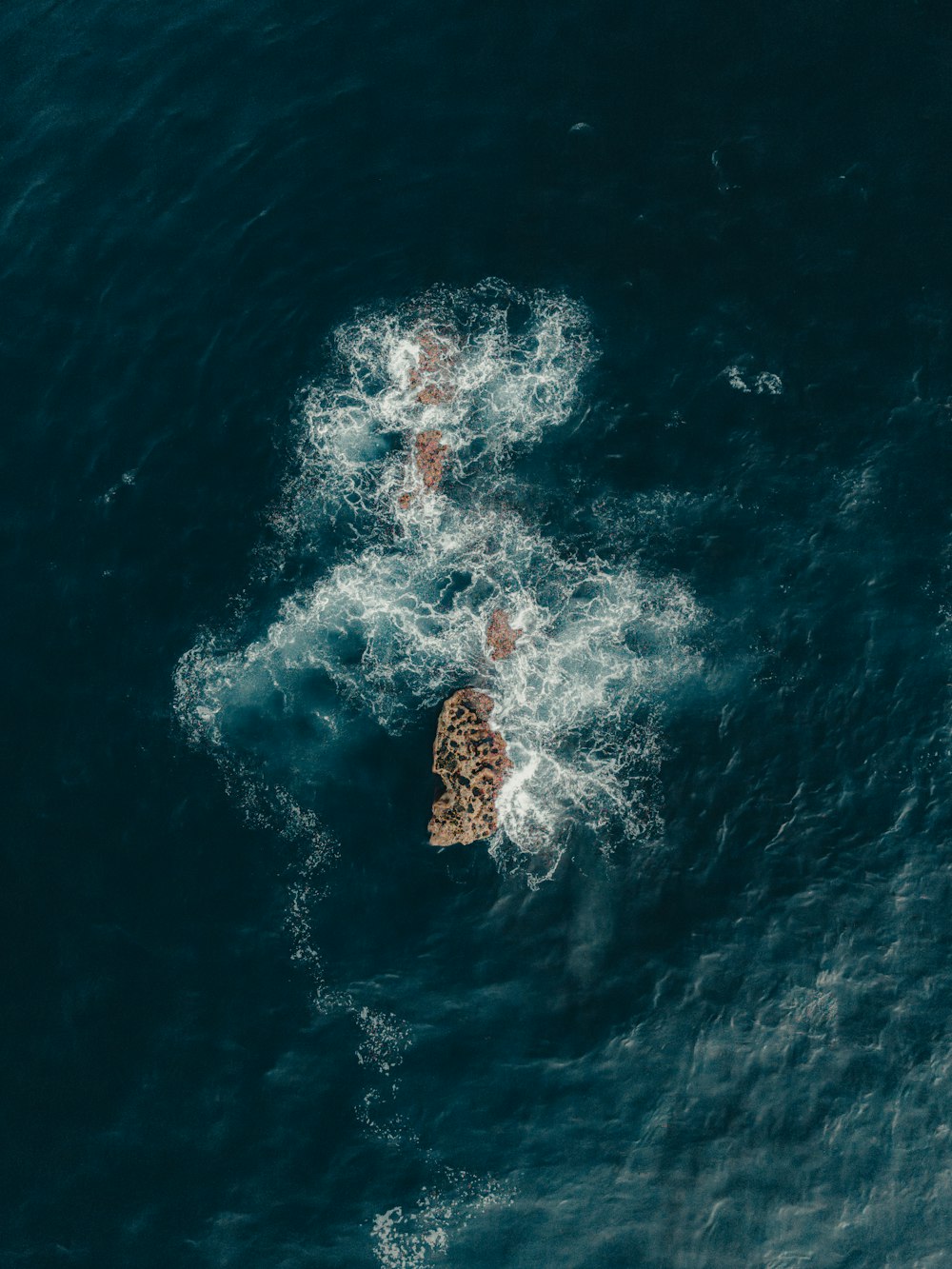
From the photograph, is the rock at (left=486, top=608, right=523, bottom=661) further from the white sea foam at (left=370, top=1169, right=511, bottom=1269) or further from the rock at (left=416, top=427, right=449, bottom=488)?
the white sea foam at (left=370, top=1169, right=511, bottom=1269)

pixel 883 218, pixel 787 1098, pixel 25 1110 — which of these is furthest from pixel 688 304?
pixel 25 1110

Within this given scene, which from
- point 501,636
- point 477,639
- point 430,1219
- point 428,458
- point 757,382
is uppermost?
point 428,458

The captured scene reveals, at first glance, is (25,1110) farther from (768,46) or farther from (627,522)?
(768,46)

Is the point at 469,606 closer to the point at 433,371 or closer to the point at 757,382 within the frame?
the point at 433,371

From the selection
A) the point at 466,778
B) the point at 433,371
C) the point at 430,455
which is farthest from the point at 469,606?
the point at 433,371

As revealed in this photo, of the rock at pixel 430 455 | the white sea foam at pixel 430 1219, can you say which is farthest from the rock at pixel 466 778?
the white sea foam at pixel 430 1219

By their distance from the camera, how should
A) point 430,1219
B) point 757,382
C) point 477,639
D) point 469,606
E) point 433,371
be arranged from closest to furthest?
1. point 430,1219
2. point 477,639
3. point 469,606
4. point 757,382
5. point 433,371

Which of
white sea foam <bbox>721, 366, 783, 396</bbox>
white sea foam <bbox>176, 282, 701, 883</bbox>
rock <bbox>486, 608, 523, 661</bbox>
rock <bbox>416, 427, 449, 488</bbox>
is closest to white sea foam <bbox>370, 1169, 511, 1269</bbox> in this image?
white sea foam <bbox>176, 282, 701, 883</bbox>
